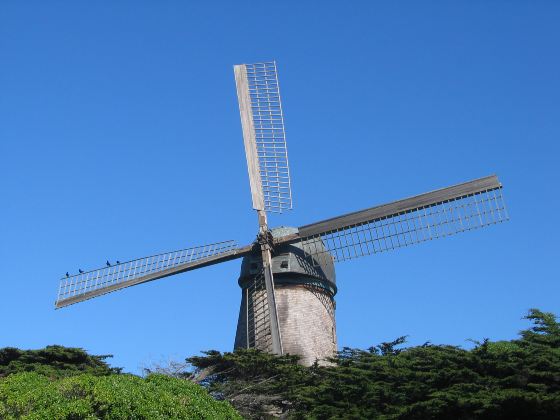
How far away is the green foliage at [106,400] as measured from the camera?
1844 centimetres

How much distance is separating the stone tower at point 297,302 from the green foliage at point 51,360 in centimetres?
451

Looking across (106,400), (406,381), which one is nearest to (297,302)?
(406,381)

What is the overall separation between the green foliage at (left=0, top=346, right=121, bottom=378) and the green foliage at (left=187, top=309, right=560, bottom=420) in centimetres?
281

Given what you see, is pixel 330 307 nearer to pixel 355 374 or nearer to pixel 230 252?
pixel 230 252

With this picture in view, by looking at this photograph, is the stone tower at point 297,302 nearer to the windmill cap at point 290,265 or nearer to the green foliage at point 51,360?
the windmill cap at point 290,265

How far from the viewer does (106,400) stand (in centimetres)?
1845

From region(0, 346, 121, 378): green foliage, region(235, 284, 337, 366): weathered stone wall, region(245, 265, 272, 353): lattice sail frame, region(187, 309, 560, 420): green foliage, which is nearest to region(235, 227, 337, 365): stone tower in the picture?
region(235, 284, 337, 366): weathered stone wall

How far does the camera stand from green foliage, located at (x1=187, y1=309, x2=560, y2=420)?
1984 cm

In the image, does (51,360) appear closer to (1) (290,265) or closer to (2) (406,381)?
(1) (290,265)

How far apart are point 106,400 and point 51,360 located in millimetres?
8139

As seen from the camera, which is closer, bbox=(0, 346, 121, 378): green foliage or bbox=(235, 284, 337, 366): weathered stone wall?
bbox=(0, 346, 121, 378): green foliage

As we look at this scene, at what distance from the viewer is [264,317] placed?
27.5m

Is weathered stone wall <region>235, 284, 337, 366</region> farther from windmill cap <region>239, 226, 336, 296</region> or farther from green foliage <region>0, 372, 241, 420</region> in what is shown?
green foliage <region>0, 372, 241, 420</region>

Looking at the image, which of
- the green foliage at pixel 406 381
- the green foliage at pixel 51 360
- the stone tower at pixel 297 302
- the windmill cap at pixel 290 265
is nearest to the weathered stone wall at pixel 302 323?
the stone tower at pixel 297 302
